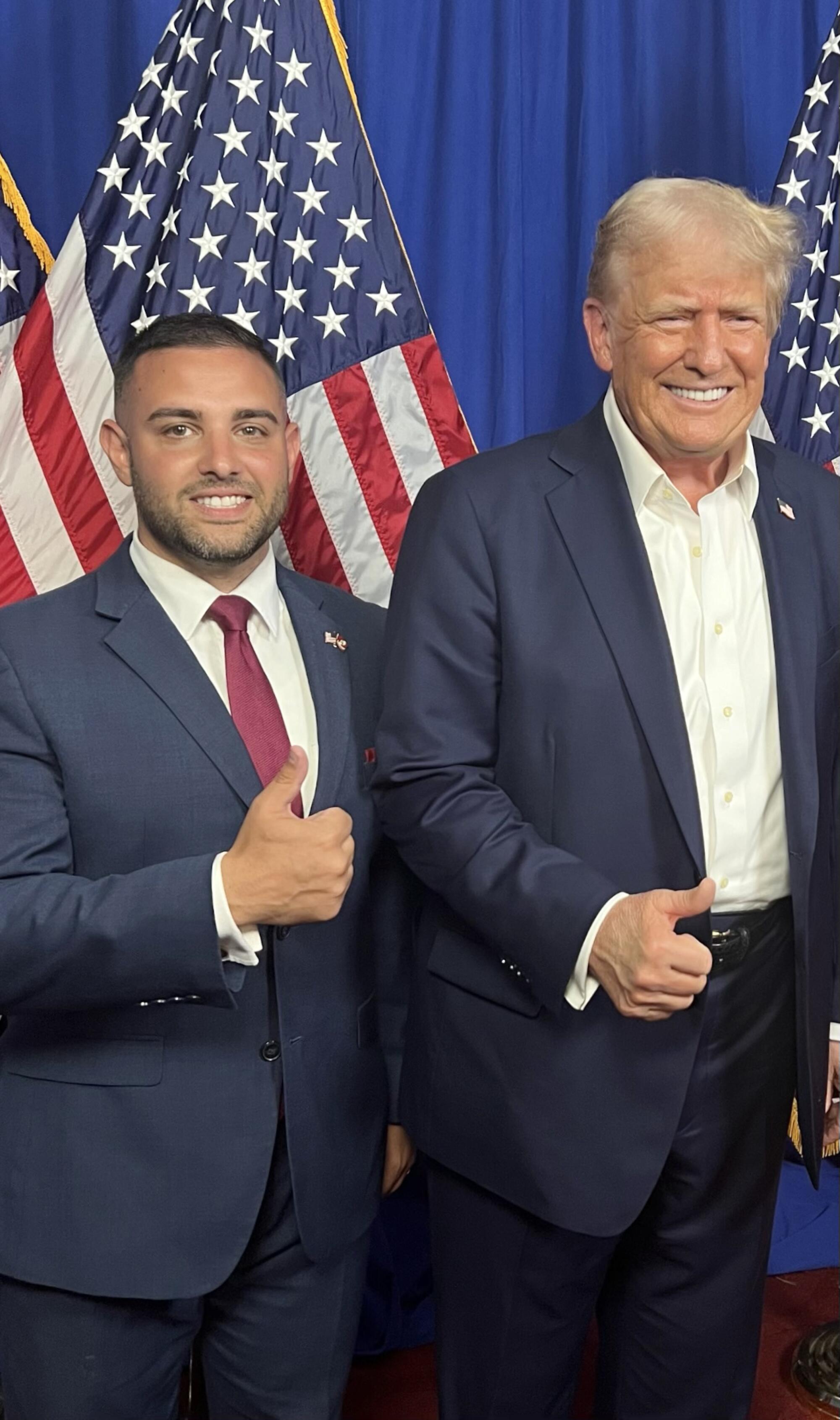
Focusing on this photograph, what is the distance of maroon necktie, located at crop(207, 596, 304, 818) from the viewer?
5.80ft

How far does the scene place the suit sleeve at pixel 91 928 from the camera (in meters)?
1.54

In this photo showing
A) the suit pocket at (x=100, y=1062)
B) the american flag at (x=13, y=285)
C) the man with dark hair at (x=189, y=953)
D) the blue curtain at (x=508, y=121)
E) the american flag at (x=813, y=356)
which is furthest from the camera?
the american flag at (x=813, y=356)

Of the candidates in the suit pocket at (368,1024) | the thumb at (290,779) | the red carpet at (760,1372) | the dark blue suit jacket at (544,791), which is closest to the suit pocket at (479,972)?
the dark blue suit jacket at (544,791)

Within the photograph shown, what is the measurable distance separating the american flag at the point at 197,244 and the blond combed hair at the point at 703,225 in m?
0.85

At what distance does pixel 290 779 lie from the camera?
5.02ft

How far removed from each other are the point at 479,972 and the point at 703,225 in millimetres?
996

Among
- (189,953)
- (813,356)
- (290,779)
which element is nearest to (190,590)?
(290,779)

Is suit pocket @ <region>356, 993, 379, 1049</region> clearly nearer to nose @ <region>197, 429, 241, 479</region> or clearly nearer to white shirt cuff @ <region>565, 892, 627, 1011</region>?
white shirt cuff @ <region>565, 892, 627, 1011</region>

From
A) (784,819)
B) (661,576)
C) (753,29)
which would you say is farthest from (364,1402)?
(753,29)

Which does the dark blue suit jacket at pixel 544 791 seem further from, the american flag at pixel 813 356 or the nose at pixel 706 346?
the american flag at pixel 813 356

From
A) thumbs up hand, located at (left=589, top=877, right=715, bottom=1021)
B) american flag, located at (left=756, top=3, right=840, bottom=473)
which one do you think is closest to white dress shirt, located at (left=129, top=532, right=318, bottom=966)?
thumbs up hand, located at (left=589, top=877, right=715, bottom=1021)

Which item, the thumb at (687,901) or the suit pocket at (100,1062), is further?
the suit pocket at (100,1062)

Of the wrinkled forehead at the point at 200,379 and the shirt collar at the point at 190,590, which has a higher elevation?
the wrinkled forehead at the point at 200,379

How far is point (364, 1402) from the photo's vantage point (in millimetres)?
2562
